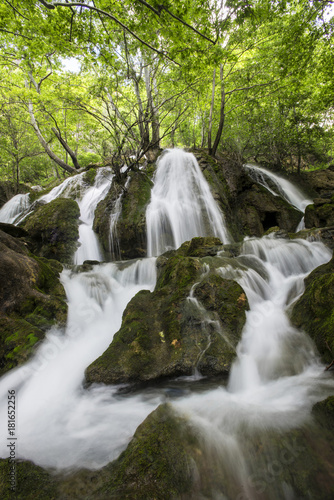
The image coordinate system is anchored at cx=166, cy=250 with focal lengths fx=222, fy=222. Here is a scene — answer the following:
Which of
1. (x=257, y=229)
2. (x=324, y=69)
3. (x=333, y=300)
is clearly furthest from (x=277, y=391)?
(x=324, y=69)

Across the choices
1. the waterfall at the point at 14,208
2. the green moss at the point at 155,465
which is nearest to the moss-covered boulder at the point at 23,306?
the green moss at the point at 155,465

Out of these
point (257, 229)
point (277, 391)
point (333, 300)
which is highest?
point (257, 229)

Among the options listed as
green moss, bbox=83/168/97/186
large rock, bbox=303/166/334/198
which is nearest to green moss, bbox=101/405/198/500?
green moss, bbox=83/168/97/186

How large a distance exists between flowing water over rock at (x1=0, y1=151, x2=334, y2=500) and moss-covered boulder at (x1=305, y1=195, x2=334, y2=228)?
11.7ft

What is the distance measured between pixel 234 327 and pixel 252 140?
47.1ft

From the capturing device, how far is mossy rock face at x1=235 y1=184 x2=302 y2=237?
10352mm

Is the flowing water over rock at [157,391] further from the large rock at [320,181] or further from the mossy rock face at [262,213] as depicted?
the large rock at [320,181]

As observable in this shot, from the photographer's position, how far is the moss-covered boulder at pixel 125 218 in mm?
8641

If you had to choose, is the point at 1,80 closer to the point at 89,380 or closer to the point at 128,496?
the point at 89,380

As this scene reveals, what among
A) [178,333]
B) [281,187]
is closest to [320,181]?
[281,187]

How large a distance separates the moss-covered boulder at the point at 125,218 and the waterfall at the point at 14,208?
223 inches

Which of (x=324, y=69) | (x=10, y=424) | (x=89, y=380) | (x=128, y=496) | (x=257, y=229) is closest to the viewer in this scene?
(x=128, y=496)

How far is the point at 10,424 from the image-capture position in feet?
8.16

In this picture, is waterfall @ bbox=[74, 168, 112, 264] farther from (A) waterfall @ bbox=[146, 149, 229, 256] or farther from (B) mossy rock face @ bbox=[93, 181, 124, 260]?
(A) waterfall @ bbox=[146, 149, 229, 256]
